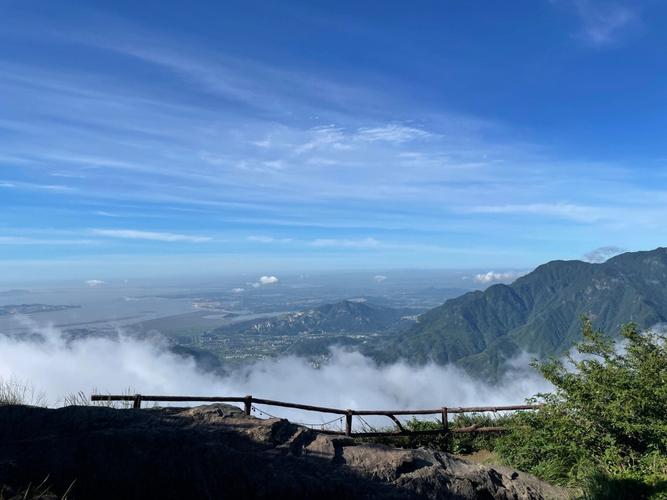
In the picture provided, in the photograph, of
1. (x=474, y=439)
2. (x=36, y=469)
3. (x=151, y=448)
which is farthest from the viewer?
(x=474, y=439)

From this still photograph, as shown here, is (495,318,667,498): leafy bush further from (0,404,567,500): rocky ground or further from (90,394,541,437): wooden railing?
(0,404,567,500): rocky ground

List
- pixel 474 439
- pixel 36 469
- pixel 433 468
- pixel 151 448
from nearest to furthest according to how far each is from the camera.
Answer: pixel 36 469, pixel 151 448, pixel 433 468, pixel 474 439

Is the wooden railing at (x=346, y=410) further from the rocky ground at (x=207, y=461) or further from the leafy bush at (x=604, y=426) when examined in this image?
the rocky ground at (x=207, y=461)

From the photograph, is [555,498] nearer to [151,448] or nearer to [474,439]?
[474,439]

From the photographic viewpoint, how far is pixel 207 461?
720 cm

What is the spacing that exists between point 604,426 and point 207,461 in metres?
8.99

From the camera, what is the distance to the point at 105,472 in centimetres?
666

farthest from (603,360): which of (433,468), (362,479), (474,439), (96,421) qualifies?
(96,421)

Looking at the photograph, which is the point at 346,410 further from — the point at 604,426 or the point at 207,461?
the point at 604,426

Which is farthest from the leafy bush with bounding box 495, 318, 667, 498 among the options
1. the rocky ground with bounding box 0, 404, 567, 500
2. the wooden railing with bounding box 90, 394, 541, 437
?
the rocky ground with bounding box 0, 404, 567, 500

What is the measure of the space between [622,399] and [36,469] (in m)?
11.5

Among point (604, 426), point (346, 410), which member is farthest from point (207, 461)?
point (604, 426)

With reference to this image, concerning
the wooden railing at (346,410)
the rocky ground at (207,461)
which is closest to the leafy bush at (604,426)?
the wooden railing at (346,410)

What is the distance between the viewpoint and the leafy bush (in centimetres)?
907
